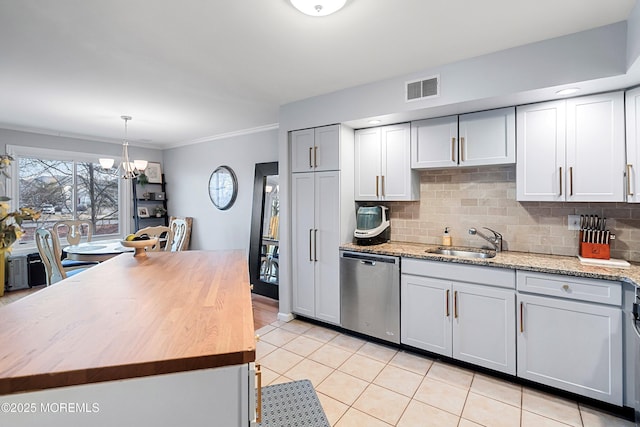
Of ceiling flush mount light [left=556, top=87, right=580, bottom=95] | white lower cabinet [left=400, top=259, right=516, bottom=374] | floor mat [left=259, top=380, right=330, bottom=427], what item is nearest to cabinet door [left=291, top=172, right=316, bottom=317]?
white lower cabinet [left=400, top=259, right=516, bottom=374]

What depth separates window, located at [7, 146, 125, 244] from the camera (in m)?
4.74

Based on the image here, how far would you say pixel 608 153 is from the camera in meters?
2.17

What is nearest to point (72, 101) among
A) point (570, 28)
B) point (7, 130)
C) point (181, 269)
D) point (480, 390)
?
point (7, 130)

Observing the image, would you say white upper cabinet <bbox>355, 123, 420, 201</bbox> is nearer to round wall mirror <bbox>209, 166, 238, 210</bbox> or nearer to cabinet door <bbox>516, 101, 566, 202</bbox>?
cabinet door <bbox>516, 101, 566, 202</bbox>

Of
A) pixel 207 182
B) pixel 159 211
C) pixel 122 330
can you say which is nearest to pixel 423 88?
pixel 122 330

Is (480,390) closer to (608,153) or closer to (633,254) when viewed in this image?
(633,254)

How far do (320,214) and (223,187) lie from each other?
2.58 meters

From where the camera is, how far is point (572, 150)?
229 centimetres

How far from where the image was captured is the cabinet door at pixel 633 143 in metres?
2.05

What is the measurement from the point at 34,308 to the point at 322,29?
6.87ft

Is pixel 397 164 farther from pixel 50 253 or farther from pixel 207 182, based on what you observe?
pixel 50 253

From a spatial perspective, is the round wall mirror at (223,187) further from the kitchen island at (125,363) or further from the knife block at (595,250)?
the knife block at (595,250)

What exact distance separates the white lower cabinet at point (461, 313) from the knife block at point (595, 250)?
673 mm

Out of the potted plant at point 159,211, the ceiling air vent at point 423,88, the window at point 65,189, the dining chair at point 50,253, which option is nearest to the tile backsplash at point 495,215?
the ceiling air vent at point 423,88
